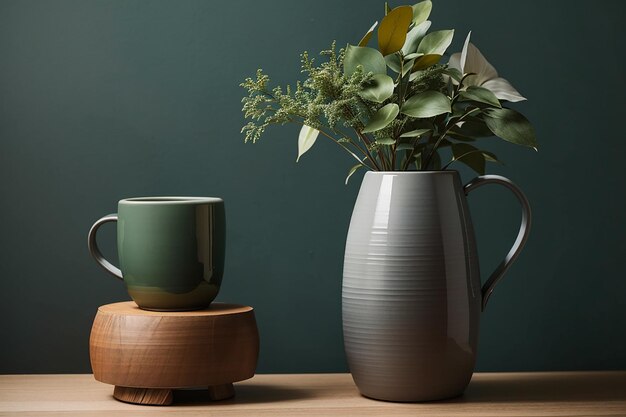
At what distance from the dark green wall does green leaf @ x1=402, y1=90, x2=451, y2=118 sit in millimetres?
266

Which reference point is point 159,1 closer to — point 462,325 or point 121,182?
point 121,182

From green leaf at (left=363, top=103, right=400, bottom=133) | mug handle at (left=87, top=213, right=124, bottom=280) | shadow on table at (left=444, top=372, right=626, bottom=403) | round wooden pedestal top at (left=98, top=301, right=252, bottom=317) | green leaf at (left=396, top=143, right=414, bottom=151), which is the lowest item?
shadow on table at (left=444, top=372, right=626, bottom=403)

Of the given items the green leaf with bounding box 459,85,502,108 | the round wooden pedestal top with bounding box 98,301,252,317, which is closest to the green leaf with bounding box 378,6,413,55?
the green leaf with bounding box 459,85,502,108

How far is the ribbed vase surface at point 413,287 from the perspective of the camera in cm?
104

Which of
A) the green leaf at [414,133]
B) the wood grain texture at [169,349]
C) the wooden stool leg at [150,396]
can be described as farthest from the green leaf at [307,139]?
the wooden stool leg at [150,396]

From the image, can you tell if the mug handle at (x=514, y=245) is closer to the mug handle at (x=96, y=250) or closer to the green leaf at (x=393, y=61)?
the green leaf at (x=393, y=61)

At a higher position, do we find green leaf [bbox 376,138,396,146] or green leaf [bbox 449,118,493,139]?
green leaf [bbox 449,118,493,139]

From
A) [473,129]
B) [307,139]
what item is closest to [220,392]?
[307,139]

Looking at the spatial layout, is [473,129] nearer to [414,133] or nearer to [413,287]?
[414,133]

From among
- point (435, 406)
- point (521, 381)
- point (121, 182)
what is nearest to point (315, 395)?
point (435, 406)

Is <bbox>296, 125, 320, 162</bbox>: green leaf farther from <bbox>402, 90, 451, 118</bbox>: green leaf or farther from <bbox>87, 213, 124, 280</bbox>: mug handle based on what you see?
<bbox>87, 213, 124, 280</bbox>: mug handle

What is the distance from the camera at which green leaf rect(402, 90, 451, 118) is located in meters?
1.03

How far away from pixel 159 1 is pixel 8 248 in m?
0.43

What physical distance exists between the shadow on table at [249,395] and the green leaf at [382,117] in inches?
14.2
